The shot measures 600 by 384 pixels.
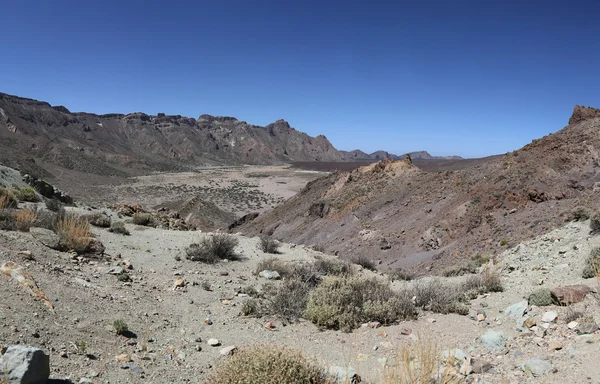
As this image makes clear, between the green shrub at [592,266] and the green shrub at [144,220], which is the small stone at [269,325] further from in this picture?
the green shrub at [144,220]

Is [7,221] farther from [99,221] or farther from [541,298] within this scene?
[541,298]

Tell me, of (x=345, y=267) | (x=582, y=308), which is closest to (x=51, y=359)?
(x=582, y=308)

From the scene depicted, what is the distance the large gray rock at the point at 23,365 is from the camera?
3283mm

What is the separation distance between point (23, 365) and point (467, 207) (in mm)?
15865

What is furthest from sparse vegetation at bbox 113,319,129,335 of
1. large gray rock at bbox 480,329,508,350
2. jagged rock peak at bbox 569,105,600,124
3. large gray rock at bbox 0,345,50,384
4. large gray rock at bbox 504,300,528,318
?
jagged rock peak at bbox 569,105,600,124

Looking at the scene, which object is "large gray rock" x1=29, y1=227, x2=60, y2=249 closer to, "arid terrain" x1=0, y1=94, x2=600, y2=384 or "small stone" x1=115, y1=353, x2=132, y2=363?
"arid terrain" x1=0, y1=94, x2=600, y2=384

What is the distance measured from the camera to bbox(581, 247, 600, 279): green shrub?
619cm

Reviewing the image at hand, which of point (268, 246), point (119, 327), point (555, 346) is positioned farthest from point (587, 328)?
point (268, 246)

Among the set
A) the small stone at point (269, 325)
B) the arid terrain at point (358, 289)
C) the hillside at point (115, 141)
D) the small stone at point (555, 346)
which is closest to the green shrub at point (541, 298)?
the arid terrain at point (358, 289)

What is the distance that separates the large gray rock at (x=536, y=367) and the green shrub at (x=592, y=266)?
9.80 ft

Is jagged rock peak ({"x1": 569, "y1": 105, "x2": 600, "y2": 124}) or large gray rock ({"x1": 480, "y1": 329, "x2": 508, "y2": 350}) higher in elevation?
jagged rock peak ({"x1": 569, "y1": 105, "x2": 600, "y2": 124})

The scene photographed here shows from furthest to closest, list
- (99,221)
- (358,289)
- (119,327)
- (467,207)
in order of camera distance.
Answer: (467,207) < (99,221) < (358,289) < (119,327)

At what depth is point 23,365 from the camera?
10.9 feet

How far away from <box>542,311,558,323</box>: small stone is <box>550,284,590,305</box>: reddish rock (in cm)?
38
